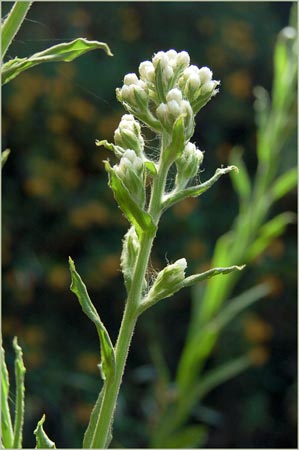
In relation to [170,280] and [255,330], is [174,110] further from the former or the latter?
[255,330]

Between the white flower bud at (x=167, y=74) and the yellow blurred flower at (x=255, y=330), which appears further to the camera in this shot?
the yellow blurred flower at (x=255, y=330)

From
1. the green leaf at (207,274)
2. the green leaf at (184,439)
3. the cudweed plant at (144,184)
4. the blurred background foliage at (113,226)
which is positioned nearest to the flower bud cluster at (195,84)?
the cudweed plant at (144,184)

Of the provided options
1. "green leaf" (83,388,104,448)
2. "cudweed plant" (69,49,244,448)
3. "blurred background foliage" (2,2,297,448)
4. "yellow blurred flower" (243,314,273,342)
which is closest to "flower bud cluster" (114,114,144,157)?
"cudweed plant" (69,49,244,448)

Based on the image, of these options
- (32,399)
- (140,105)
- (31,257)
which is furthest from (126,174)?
(31,257)

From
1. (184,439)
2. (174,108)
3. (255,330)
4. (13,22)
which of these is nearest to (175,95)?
(174,108)

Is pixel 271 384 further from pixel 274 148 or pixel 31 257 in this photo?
pixel 274 148

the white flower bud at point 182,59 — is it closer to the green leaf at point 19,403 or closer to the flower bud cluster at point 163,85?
the flower bud cluster at point 163,85
